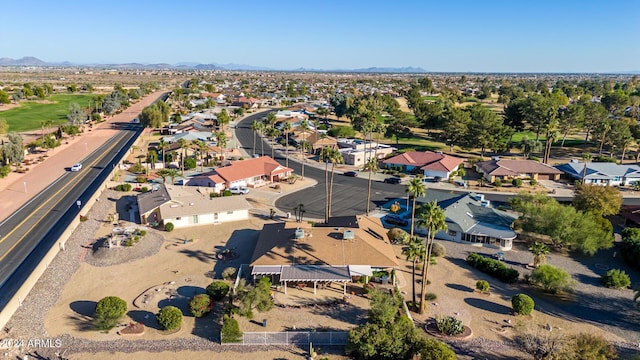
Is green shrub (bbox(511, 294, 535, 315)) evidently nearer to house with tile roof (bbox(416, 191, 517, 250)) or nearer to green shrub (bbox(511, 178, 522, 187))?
house with tile roof (bbox(416, 191, 517, 250))

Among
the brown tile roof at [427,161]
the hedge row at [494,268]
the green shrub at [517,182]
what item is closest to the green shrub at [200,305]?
the hedge row at [494,268]

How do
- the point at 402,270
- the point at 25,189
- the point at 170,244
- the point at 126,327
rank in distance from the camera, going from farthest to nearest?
the point at 25,189 → the point at 170,244 → the point at 402,270 → the point at 126,327

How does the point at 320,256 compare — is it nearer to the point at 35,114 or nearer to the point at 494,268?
the point at 494,268

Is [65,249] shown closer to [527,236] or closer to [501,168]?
[527,236]

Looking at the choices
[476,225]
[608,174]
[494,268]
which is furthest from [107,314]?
[608,174]

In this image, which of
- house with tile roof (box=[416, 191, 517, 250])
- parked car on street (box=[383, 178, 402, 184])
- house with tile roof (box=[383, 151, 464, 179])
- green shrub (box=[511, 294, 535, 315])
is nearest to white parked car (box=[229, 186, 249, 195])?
parked car on street (box=[383, 178, 402, 184])

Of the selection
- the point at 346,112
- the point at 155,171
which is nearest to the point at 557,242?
the point at 155,171
